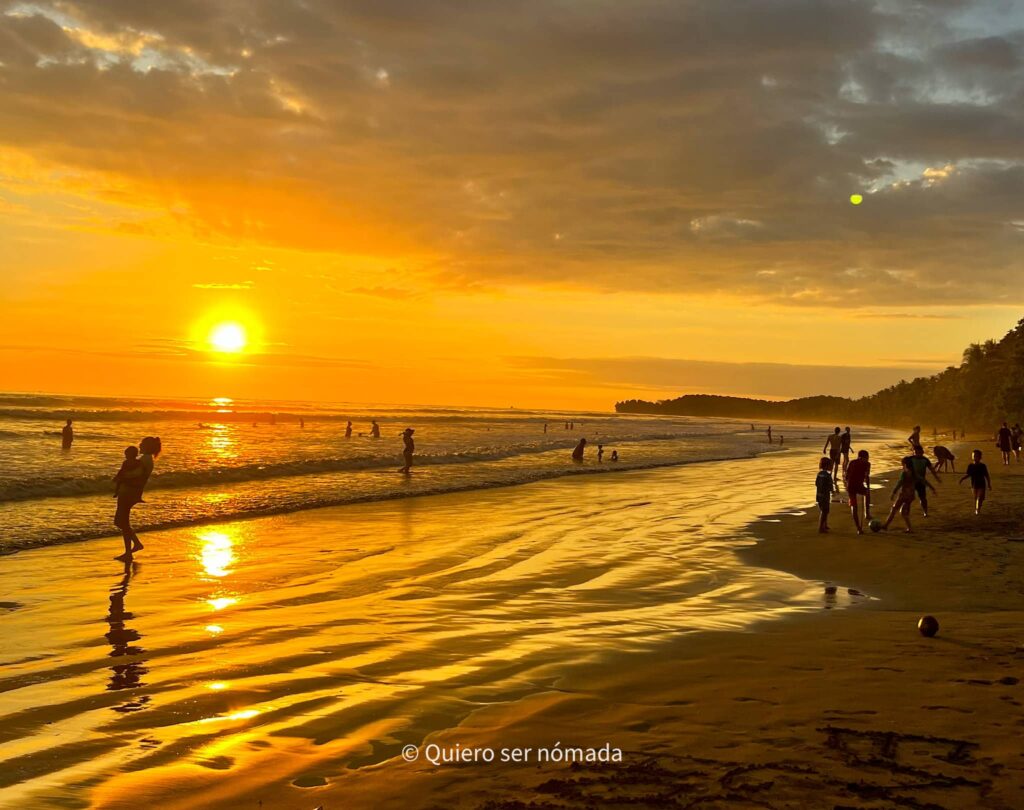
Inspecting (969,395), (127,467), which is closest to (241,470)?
(127,467)

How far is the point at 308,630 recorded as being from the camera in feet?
37.4

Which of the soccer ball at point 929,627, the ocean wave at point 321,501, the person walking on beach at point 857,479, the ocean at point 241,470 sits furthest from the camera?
the ocean at point 241,470

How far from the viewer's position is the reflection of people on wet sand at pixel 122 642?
29.2 ft

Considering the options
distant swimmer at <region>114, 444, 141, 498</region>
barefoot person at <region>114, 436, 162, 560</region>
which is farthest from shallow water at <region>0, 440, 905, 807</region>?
distant swimmer at <region>114, 444, 141, 498</region>

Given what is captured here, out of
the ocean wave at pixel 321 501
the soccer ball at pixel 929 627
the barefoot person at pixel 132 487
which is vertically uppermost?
the barefoot person at pixel 132 487

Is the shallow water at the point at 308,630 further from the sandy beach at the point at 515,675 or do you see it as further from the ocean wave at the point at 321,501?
the ocean wave at the point at 321,501

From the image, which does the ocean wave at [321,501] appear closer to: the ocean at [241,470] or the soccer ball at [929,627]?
the ocean at [241,470]

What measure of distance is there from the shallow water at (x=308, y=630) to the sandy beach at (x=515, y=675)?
0.05 metres

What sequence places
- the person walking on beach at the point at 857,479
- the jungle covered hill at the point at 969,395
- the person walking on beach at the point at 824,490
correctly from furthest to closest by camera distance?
the jungle covered hill at the point at 969,395 → the person walking on beach at the point at 824,490 → the person walking on beach at the point at 857,479

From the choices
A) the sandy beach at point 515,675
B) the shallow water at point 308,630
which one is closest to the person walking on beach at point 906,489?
the sandy beach at point 515,675

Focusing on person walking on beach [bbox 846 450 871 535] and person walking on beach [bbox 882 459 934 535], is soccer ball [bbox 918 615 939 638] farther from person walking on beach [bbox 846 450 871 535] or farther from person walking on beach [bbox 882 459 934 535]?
person walking on beach [bbox 882 459 934 535]

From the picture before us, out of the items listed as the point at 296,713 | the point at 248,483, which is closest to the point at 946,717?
the point at 296,713

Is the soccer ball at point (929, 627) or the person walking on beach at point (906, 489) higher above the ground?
the person walking on beach at point (906, 489)

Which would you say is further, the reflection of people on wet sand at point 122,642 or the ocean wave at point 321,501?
the ocean wave at point 321,501
